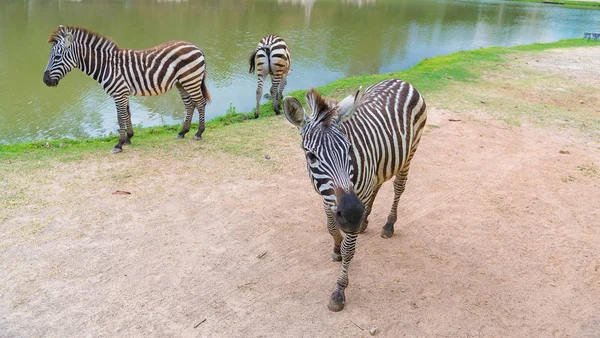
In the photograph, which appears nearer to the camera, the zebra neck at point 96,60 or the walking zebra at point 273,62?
the zebra neck at point 96,60

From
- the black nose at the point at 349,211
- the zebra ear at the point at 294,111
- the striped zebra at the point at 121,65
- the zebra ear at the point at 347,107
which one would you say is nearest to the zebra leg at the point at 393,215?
the zebra ear at the point at 347,107

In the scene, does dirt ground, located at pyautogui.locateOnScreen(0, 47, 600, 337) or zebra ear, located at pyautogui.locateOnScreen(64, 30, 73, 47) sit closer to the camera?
dirt ground, located at pyautogui.locateOnScreen(0, 47, 600, 337)

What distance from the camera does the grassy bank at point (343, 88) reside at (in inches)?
282

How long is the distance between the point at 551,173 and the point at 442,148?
1686 mm

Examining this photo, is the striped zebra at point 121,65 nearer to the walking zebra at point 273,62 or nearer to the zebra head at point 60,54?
the zebra head at point 60,54

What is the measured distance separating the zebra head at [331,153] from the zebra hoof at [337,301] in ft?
3.47

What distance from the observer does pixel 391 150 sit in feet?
13.3

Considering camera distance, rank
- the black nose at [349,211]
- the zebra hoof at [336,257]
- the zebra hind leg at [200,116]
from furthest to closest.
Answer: the zebra hind leg at [200,116] → the zebra hoof at [336,257] → the black nose at [349,211]

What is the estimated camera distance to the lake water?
10.4 meters

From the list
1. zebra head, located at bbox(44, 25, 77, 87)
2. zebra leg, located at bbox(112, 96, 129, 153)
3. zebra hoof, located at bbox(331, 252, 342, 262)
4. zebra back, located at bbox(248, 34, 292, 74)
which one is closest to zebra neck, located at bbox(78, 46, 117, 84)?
zebra head, located at bbox(44, 25, 77, 87)

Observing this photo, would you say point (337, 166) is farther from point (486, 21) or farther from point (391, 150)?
point (486, 21)

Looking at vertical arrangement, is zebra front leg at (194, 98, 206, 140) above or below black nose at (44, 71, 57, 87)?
below

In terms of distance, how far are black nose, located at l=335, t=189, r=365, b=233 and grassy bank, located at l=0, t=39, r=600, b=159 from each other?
536 centimetres

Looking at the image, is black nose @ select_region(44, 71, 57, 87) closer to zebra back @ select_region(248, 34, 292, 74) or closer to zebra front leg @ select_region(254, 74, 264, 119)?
zebra front leg @ select_region(254, 74, 264, 119)
